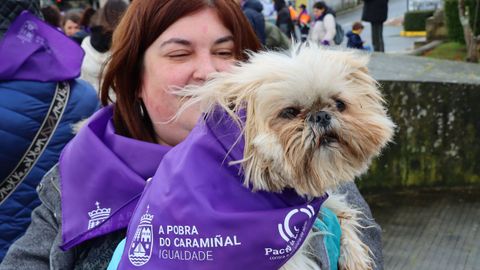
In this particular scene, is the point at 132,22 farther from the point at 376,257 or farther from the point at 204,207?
the point at 376,257

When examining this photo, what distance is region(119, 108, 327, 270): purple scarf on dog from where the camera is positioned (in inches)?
70.2

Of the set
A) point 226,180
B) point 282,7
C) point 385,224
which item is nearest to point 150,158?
point 226,180

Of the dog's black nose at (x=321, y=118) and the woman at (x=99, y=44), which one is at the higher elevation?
the dog's black nose at (x=321, y=118)

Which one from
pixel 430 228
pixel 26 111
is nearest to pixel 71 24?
pixel 430 228

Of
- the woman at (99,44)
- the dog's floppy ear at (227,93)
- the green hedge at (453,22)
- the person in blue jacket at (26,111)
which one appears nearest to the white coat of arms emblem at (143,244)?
the dog's floppy ear at (227,93)

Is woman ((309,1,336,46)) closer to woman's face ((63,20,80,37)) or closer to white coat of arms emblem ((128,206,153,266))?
woman's face ((63,20,80,37))

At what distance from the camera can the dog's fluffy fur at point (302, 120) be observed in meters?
1.77

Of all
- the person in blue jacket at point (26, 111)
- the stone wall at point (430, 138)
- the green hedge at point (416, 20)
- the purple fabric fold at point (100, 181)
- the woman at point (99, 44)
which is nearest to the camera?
the purple fabric fold at point (100, 181)

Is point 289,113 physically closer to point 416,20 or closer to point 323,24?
point 323,24

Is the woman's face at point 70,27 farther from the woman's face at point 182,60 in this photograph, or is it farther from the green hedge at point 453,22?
the green hedge at point 453,22

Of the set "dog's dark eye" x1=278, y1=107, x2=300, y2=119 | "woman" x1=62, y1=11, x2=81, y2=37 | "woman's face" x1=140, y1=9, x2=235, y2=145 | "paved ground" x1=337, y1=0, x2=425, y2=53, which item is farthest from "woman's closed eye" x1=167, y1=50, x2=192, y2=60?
"paved ground" x1=337, y1=0, x2=425, y2=53

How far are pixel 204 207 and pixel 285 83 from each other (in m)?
0.46

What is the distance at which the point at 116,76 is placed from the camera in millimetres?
2451

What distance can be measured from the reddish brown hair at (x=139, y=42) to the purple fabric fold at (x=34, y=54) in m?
0.46
